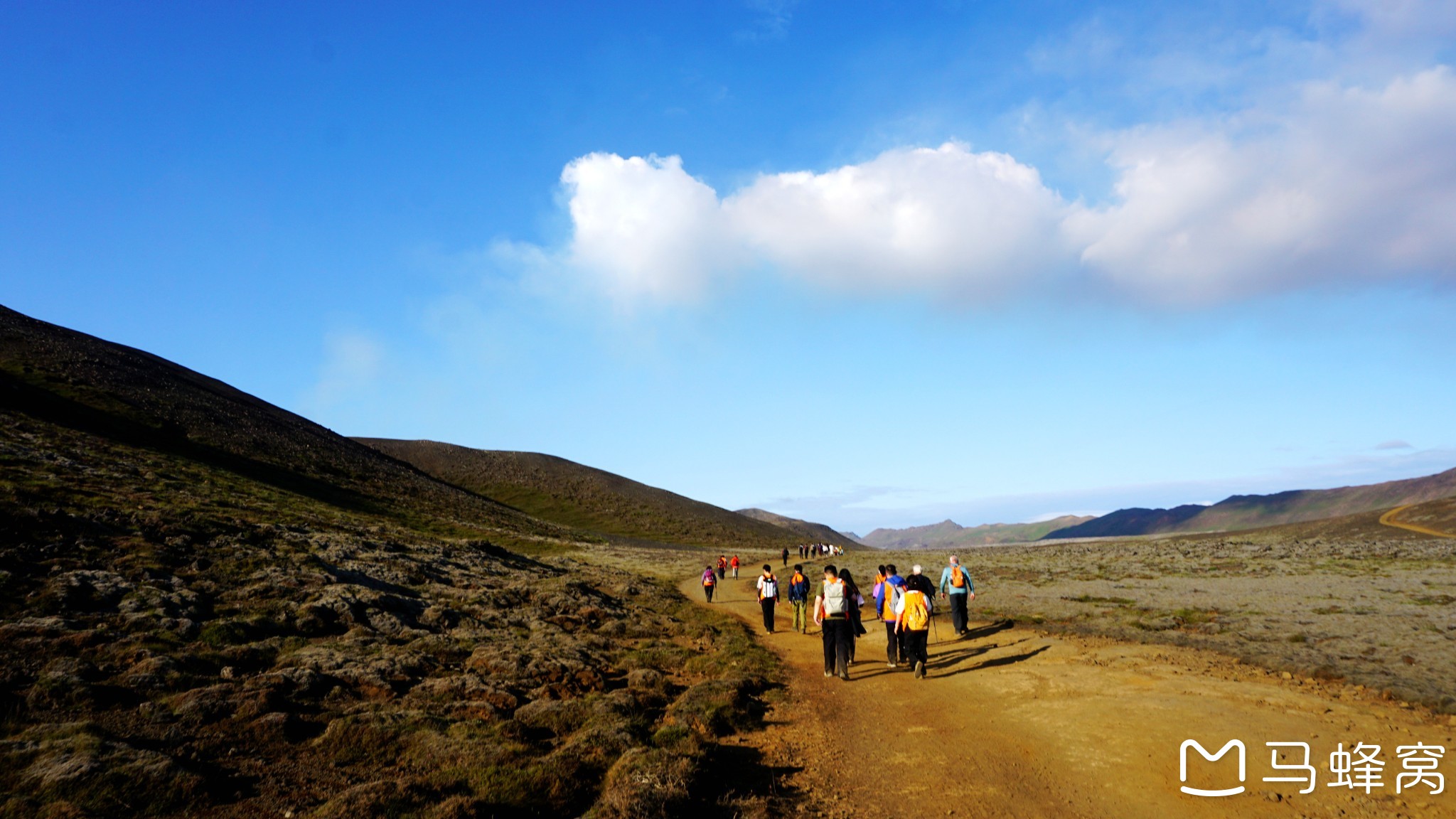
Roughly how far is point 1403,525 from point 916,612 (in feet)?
346

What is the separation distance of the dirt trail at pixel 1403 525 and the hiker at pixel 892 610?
3390 inches

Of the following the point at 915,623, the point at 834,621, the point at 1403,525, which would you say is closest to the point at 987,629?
the point at 915,623

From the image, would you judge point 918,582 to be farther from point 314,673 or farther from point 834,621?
point 314,673

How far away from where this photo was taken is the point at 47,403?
61.6 metres

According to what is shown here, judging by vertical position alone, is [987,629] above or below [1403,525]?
above

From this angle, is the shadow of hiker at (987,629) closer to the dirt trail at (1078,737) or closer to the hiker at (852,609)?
the dirt trail at (1078,737)

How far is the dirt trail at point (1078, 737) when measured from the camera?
8070 mm

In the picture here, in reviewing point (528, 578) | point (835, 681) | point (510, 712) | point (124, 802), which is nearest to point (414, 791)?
point (124, 802)

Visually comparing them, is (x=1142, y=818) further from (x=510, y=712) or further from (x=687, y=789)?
(x=510, y=712)

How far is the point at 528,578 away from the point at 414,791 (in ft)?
89.0

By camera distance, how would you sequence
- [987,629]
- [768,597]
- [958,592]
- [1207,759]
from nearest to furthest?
[1207,759]
[958,592]
[987,629]
[768,597]

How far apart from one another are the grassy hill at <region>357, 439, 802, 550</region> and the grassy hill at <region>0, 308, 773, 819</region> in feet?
293

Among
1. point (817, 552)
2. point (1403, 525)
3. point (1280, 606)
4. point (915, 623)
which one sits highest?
point (915, 623)

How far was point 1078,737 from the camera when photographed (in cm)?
1036
